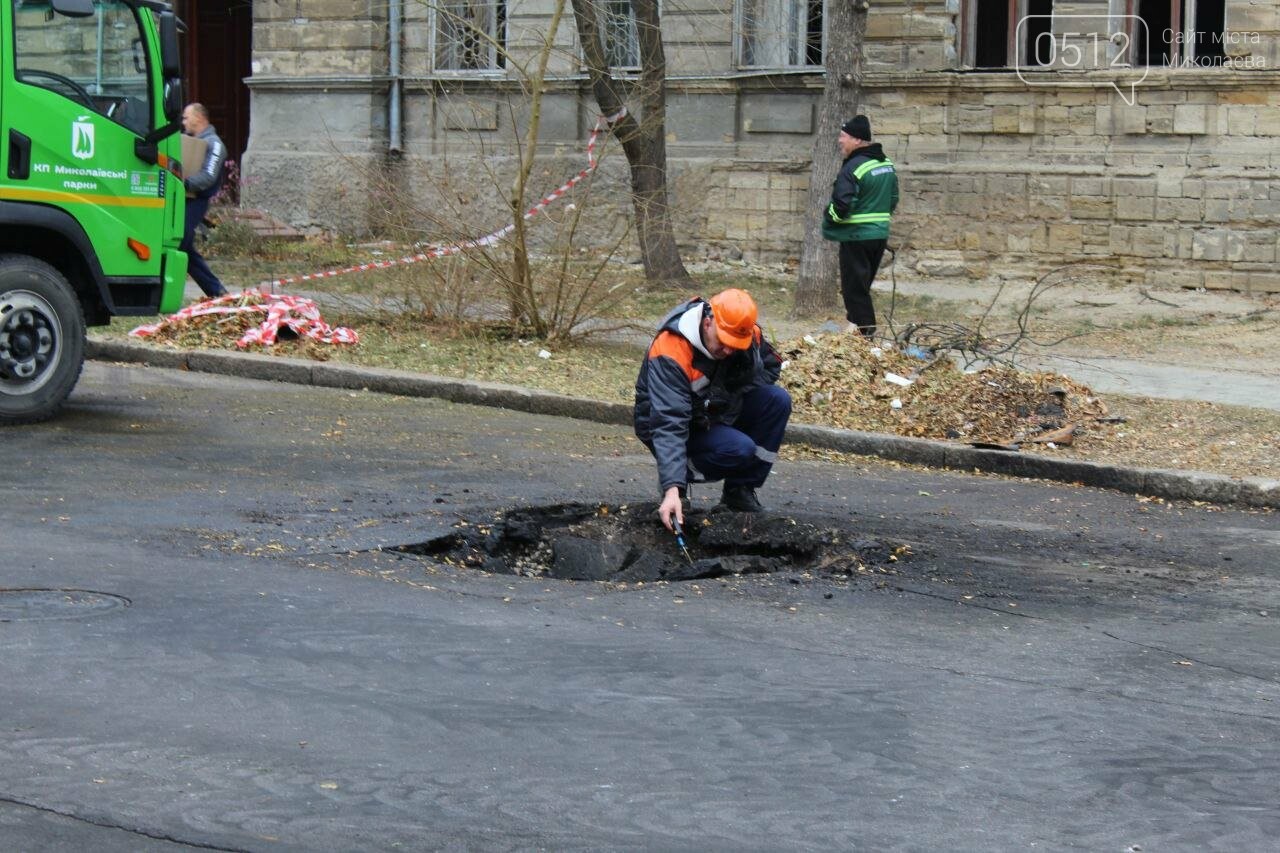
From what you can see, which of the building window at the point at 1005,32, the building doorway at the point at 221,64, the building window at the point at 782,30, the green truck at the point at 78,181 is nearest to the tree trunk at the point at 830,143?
the building window at the point at 1005,32

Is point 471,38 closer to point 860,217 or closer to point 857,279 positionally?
point 860,217

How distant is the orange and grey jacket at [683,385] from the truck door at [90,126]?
4.24m

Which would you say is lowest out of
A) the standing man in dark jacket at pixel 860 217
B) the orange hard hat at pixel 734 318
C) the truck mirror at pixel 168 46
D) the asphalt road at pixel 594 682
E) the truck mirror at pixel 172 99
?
the asphalt road at pixel 594 682

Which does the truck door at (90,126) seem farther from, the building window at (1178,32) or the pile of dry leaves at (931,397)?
the building window at (1178,32)

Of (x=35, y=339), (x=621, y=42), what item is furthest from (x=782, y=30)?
(x=35, y=339)

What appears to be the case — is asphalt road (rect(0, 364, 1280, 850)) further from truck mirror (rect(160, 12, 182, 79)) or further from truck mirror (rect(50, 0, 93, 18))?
truck mirror (rect(160, 12, 182, 79))

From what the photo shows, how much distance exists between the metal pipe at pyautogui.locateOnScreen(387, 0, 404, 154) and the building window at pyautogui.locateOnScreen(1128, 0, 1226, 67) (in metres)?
9.19

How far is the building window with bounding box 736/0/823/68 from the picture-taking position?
20.2m

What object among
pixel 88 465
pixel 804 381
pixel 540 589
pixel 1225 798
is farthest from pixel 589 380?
pixel 1225 798

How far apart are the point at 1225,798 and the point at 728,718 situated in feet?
4.60

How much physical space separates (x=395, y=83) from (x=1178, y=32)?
9737mm

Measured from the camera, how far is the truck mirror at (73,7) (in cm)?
981

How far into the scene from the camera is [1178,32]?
18250mm

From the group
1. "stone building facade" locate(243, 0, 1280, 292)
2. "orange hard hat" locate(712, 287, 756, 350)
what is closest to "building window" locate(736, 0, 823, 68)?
"stone building facade" locate(243, 0, 1280, 292)
